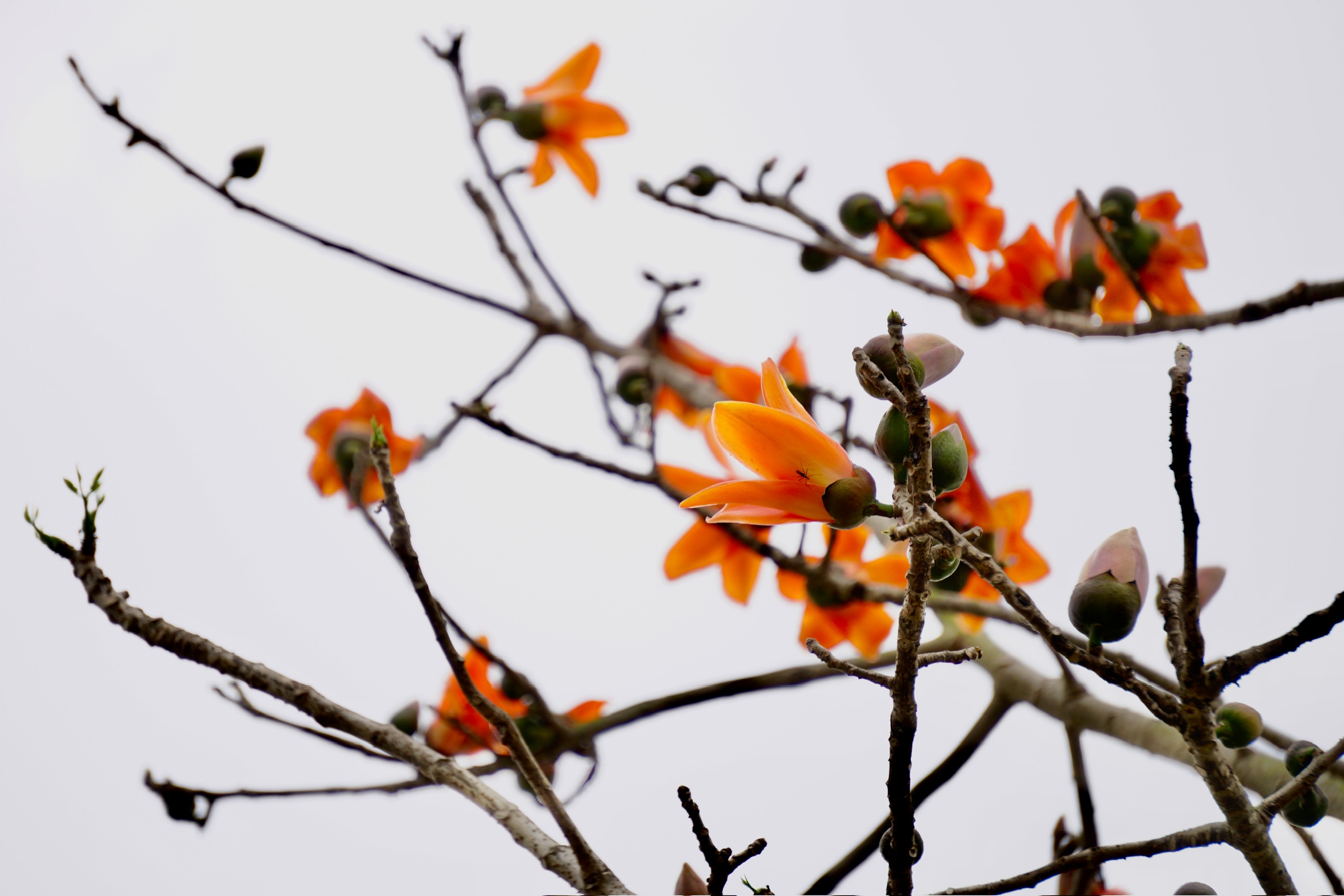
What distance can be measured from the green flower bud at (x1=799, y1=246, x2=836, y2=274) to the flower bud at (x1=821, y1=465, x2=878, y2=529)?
698mm

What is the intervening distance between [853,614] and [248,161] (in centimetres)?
73

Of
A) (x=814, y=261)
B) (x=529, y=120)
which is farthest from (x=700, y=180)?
(x=529, y=120)

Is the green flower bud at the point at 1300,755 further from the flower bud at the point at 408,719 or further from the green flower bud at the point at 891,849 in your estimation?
the flower bud at the point at 408,719

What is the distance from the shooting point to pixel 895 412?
17.5 inches

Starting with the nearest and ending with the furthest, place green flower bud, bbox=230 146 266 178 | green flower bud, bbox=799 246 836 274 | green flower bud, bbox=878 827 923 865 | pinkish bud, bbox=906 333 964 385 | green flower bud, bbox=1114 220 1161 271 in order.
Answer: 1. green flower bud, bbox=878 827 923 865
2. pinkish bud, bbox=906 333 964 385
3. green flower bud, bbox=230 146 266 178
4. green flower bud, bbox=1114 220 1161 271
5. green flower bud, bbox=799 246 836 274

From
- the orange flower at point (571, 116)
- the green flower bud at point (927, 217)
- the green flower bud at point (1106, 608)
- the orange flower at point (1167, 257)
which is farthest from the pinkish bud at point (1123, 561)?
the orange flower at point (571, 116)

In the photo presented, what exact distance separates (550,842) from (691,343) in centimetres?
93

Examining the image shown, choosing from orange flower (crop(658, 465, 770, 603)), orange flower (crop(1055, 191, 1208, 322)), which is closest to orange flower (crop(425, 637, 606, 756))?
orange flower (crop(658, 465, 770, 603))

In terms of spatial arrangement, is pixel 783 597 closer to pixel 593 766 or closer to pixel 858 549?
pixel 858 549

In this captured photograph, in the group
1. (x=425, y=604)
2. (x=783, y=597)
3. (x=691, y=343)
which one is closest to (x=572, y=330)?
(x=691, y=343)

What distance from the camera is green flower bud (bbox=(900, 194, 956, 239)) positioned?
3.78ft

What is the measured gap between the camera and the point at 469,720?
39.1 inches

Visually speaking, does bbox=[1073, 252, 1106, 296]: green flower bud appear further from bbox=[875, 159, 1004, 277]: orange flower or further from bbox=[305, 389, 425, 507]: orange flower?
bbox=[305, 389, 425, 507]: orange flower

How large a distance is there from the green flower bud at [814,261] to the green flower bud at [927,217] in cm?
9
